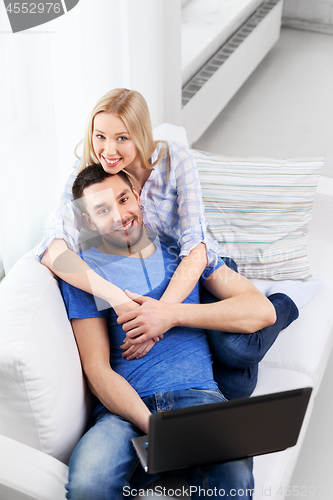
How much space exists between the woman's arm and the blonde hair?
21 centimetres

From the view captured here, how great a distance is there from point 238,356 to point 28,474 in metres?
0.54

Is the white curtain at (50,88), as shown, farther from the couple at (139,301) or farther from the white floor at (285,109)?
the white floor at (285,109)

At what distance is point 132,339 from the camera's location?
1139 mm

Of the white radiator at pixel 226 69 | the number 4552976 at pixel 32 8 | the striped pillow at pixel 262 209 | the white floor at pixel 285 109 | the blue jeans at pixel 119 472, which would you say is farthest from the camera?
the white floor at pixel 285 109

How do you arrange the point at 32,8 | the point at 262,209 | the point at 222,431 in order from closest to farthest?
the point at 222,431 < the point at 32,8 < the point at 262,209

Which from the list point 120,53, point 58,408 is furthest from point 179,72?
point 58,408

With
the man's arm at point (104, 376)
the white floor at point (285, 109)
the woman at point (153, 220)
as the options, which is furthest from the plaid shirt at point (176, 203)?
the white floor at point (285, 109)

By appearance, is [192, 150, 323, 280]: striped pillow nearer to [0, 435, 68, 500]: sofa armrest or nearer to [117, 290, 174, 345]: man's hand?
[117, 290, 174, 345]: man's hand

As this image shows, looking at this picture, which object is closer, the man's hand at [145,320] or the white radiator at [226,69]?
the man's hand at [145,320]

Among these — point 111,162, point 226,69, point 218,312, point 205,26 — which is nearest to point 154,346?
point 218,312

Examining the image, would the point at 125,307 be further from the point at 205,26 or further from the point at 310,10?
the point at 310,10

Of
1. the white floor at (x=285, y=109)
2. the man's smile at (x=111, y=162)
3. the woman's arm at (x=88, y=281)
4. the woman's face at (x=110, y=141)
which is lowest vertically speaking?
the white floor at (x=285, y=109)

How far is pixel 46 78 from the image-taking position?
1.32 m

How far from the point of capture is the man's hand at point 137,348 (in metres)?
1.15
